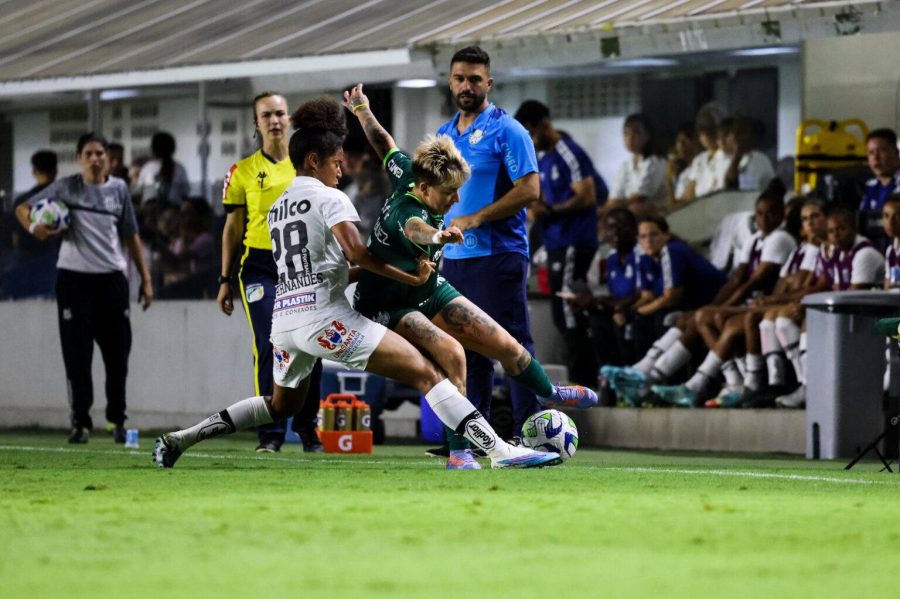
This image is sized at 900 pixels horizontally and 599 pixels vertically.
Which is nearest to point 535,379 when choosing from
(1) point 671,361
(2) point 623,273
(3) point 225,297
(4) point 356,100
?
(4) point 356,100

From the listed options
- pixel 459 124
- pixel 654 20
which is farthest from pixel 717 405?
pixel 459 124

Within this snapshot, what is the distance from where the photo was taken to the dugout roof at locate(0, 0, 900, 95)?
1328 cm

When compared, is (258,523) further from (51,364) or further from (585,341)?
(51,364)

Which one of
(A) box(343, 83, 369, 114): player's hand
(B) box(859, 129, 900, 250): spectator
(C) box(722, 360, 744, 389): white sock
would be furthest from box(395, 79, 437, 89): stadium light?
(A) box(343, 83, 369, 114): player's hand

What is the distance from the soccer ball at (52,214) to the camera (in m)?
13.4

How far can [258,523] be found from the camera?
6.17 metres

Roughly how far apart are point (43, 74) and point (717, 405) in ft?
25.4

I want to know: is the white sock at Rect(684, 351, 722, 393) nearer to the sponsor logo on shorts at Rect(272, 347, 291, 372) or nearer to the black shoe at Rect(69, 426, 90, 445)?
the black shoe at Rect(69, 426, 90, 445)

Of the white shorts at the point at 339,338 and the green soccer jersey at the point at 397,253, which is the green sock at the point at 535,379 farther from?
the white shorts at the point at 339,338

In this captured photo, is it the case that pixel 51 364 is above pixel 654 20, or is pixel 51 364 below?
below

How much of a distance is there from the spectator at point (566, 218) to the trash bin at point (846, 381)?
11.1ft

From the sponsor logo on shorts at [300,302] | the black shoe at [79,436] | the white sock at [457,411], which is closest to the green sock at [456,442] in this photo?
the white sock at [457,411]

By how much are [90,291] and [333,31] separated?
387 cm

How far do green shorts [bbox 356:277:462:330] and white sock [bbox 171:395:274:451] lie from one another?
72 centimetres
